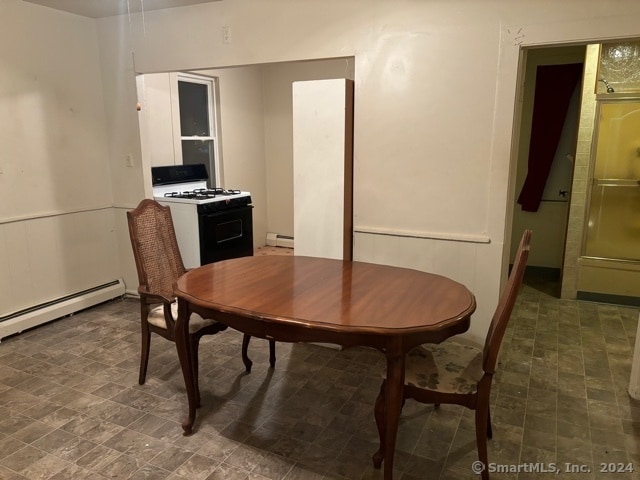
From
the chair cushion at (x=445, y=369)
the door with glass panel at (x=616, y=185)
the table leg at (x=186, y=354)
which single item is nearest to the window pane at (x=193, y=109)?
the table leg at (x=186, y=354)

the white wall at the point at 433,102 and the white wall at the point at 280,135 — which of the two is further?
the white wall at the point at 280,135

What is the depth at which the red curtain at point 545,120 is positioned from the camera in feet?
15.3

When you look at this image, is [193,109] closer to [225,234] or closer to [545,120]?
[225,234]

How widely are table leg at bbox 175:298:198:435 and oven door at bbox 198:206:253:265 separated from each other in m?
1.75

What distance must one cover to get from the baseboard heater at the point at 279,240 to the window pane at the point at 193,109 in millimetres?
1605

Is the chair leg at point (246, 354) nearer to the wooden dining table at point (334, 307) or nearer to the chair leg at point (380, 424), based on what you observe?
the wooden dining table at point (334, 307)

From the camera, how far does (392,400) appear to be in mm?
1811

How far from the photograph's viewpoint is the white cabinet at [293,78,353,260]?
2.97 meters

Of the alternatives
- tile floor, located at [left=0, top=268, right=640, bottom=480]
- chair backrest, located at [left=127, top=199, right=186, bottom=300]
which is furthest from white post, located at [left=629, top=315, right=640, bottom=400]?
chair backrest, located at [left=127, top=199, right=186, bottom=300]

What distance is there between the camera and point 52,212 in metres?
3.70

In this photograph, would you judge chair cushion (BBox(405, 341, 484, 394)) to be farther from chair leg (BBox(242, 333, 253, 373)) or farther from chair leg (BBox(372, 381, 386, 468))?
chair leg (BBox(242, 333, 253, 373))

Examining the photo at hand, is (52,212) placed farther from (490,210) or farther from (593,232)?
(593,232)

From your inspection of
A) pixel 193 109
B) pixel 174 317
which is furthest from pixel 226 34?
pixel 174 317

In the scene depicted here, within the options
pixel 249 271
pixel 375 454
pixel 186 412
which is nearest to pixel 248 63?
pixel 249 271
